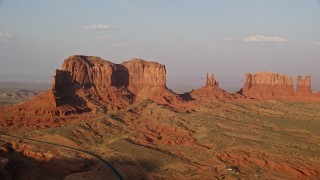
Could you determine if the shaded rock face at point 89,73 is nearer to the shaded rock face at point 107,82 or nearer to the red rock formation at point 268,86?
the shaded rock face at point 107,82

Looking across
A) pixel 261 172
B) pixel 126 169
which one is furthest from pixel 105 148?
pixel 261 172

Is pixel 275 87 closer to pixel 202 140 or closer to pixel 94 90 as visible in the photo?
pixel 94 90

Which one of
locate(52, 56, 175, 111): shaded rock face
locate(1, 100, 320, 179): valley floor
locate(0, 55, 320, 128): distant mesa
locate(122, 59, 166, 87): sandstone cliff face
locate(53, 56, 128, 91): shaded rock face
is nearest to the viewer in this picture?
locate(1, 100, 320, 179): valley floor

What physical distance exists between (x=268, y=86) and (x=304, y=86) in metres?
9.66

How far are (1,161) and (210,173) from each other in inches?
893

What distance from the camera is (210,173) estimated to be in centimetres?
4600

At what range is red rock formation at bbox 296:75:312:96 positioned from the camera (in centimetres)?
10962

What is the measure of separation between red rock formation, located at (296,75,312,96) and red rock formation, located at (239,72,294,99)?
2137 millimetres

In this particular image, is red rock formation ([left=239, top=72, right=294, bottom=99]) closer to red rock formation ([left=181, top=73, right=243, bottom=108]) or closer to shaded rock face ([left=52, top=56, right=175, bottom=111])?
red rock formation ([left=181, top=73, right=243, bottom=108])

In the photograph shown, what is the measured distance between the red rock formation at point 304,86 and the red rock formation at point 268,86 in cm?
214

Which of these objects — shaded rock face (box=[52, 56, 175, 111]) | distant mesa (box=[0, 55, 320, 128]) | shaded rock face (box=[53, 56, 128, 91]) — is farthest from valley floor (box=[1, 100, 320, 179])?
shaded rock face (box=[53, 56, 128, 91])

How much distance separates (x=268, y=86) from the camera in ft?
370

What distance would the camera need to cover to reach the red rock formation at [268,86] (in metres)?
110

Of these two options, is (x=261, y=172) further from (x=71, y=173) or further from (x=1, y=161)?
(x=1, y=161)
